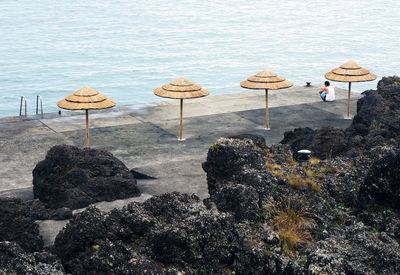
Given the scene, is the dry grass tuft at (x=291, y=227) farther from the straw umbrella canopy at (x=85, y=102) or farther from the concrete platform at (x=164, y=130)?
the straw umbrella canopy at (x=85, y=102)

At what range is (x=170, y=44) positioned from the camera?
62.1 metres

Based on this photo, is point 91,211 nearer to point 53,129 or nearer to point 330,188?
point 330,188

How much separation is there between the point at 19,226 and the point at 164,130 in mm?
9806

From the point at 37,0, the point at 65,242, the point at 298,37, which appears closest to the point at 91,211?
the point at 65,242

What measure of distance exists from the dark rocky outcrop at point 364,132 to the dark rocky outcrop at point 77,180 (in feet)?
18.8

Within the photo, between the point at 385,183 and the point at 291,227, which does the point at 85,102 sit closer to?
the point at 291,227

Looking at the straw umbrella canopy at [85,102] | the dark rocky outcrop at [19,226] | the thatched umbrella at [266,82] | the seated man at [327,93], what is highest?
the thatched umbrella at [266,82]

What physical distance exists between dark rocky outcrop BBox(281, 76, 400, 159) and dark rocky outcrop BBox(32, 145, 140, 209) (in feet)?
18.8

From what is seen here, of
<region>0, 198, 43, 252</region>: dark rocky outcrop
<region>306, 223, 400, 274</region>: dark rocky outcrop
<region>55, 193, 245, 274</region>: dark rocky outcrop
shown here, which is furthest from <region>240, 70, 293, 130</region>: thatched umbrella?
<region>306, 223, 400, 274</region>: dark rocky outcrop

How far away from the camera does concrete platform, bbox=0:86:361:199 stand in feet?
51.5

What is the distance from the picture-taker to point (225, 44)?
206 feet

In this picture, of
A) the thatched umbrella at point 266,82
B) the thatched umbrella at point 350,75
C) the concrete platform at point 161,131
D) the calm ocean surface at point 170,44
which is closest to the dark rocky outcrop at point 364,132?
the thatched umbrella at point 350,75

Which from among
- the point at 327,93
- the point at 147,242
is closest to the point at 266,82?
the point at 327,93

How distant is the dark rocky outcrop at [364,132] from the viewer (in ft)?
54.5
